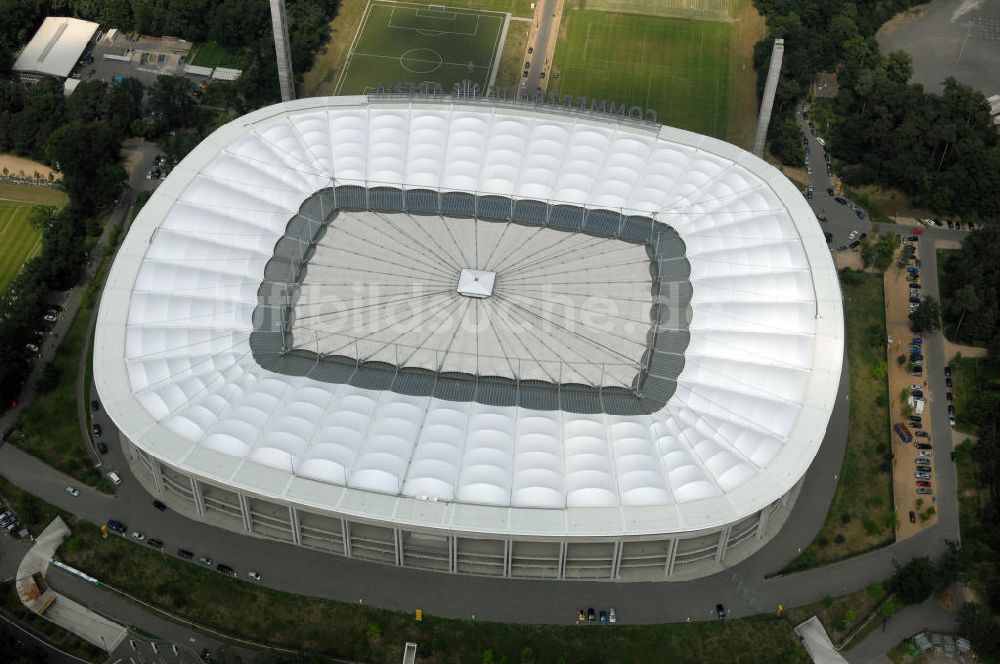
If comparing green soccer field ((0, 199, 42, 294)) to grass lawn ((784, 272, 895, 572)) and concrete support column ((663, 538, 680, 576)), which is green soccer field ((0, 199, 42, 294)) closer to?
concrete support column ((663, 538, 680, 576))

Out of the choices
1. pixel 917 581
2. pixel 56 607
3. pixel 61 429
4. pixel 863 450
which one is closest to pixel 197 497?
pixel 56 607

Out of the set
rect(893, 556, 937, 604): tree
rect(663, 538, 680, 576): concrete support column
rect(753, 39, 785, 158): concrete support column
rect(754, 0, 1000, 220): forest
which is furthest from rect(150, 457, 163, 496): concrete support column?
rect(754, 0, 1000, 220): forest

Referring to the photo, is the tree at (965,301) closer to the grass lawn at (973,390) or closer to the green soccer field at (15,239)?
the grass lawn at (973,390)

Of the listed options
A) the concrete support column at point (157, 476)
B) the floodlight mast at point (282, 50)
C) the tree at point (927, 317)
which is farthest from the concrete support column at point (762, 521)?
the floodlight mast at point (282, 50)

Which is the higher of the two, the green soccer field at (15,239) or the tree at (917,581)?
the tree at (917,581)

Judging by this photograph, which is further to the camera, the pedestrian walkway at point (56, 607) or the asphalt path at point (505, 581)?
the asphalt path at point (505, 581)

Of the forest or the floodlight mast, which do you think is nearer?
the forest

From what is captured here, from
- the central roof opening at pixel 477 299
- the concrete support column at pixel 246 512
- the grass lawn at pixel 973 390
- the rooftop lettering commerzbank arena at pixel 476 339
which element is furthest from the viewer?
the grass lawn at pixel 973 390

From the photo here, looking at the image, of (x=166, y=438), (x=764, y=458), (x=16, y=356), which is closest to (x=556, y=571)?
(x=764, y=458)
